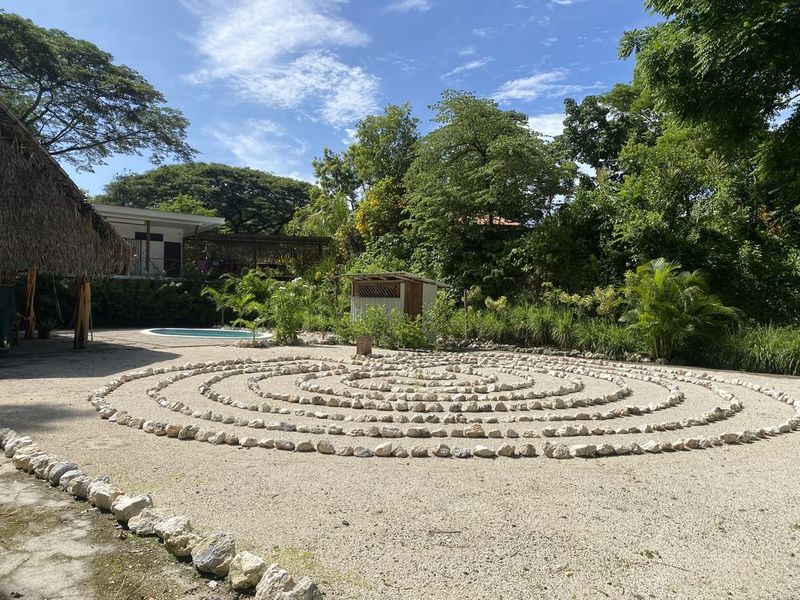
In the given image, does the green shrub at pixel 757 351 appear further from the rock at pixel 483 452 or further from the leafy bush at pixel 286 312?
the leafy bush at pixel 286 312

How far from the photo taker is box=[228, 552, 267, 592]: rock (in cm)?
222

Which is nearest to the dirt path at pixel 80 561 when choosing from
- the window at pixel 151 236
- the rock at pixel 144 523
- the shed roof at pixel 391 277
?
the rock at pixel 144 523

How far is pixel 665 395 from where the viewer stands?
721cm

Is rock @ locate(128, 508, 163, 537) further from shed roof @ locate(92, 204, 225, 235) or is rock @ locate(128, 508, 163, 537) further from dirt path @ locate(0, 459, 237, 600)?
shed roof @ locate(92, 204, 225, 235)

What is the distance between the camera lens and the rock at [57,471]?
3396 millimetres

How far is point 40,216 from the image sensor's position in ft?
31.7

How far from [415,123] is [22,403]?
22260 mm

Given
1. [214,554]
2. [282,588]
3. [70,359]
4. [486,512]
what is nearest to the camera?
[282,588]

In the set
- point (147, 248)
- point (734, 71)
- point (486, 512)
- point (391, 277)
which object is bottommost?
point (486, 512)

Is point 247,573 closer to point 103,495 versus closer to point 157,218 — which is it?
point 103,495

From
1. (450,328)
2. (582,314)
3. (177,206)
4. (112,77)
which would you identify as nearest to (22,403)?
(450,328)

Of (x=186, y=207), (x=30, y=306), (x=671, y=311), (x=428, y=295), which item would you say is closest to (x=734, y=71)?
(x=671, y=311)

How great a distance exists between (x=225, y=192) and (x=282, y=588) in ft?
116

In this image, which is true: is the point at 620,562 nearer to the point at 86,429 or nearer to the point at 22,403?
the point at 86,429
